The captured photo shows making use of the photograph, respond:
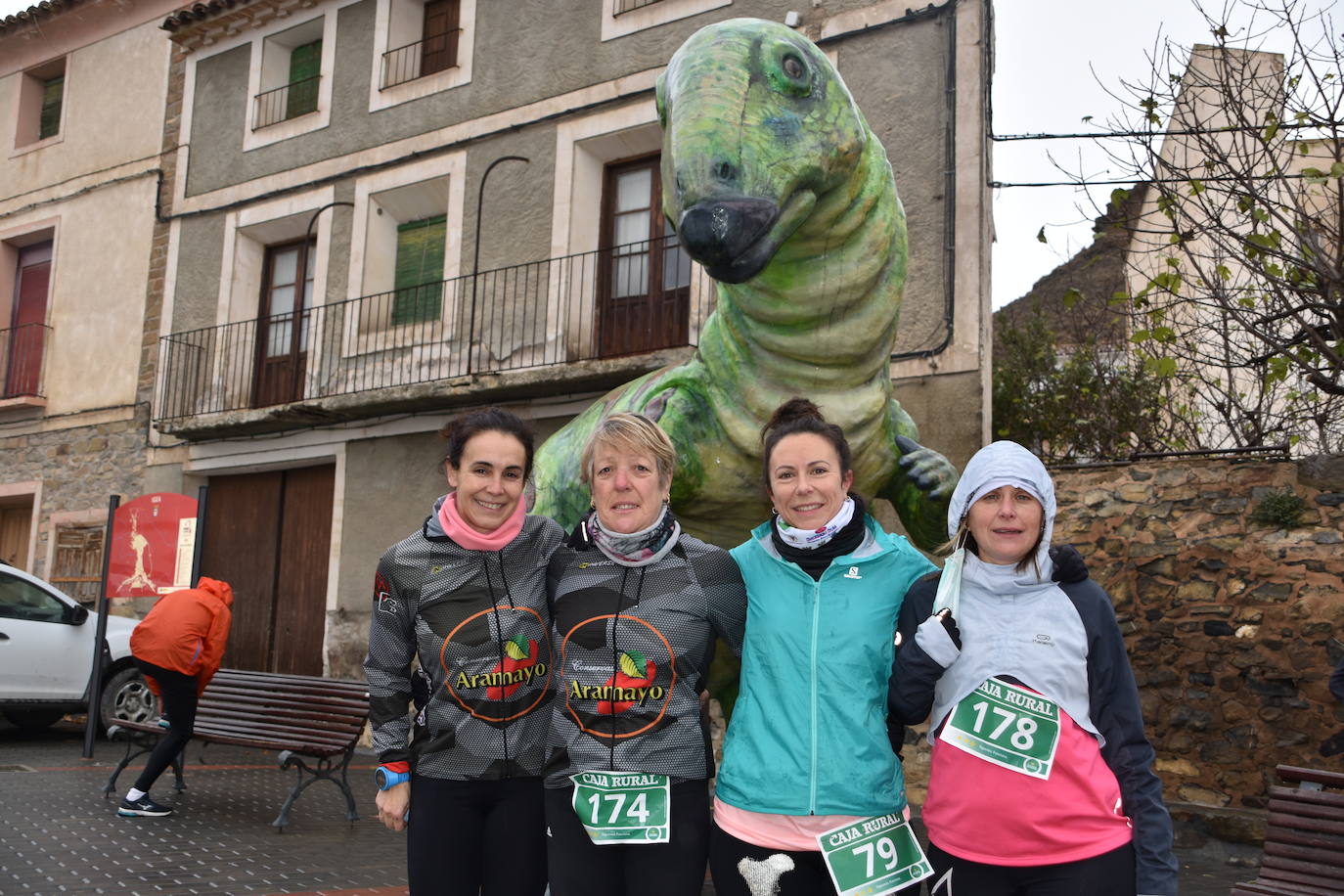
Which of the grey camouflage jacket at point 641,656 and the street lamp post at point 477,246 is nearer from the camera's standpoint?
the grey camouflage jacket at point 641,656

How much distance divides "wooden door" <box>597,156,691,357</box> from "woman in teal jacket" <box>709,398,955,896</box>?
798 cm

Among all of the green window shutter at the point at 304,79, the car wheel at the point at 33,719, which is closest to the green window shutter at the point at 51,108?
the green window shutter at the point at 304,79

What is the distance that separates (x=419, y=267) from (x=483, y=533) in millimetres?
10372

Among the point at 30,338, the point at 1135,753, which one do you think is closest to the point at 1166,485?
the point at 1135,753

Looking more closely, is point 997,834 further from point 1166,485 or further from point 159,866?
point 1166,485

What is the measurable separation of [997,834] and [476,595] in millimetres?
1084

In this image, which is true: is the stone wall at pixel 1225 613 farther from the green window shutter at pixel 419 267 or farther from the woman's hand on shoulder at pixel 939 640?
the green window shutter at pixel 419 267

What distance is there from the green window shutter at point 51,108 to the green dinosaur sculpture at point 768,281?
1567 centimetres

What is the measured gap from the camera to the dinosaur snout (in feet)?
5.70

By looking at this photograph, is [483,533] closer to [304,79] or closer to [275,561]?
[275,561]

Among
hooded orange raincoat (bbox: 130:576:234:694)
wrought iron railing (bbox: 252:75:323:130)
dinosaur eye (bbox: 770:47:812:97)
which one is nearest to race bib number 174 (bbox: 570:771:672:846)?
dinosaur eye (bbox: 770:47:812:97)

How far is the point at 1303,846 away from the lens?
3705 millimetres

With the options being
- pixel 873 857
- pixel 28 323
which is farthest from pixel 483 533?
pixel 28 323

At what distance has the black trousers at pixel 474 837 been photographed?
7.70 feet
